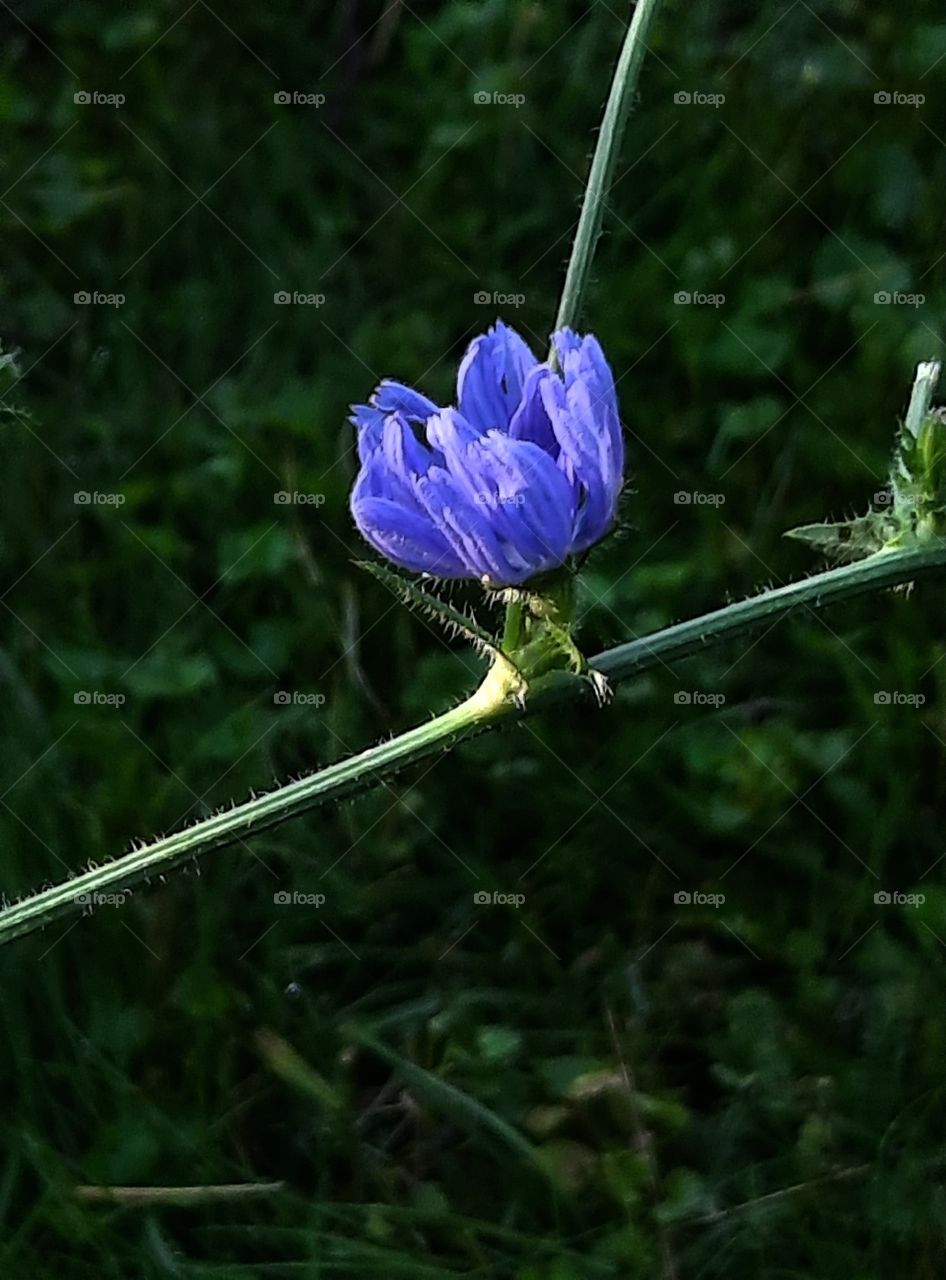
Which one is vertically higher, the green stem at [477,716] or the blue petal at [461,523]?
the blue petal at [461,523]

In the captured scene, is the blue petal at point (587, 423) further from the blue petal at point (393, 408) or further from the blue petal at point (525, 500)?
the blue petal at point (393, 408)

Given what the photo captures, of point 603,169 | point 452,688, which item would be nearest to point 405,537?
point 603,169

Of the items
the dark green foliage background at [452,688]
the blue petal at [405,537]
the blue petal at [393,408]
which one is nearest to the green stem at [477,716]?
the blue petal at [405,537]

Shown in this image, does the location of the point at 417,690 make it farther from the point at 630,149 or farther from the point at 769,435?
the point at 630,149

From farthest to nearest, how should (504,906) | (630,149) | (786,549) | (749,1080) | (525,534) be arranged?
(630,149)
(786,549)
(504,906)
(749,1080)
(525,534)

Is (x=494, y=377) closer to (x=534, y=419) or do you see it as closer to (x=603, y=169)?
(x=534, y=419)

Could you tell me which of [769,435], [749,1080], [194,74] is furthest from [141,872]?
[194,74]
